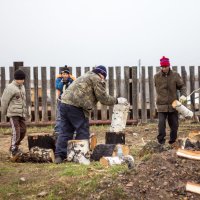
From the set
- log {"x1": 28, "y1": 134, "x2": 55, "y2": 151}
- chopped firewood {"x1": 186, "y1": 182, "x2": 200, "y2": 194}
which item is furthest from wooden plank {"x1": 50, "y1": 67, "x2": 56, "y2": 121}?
chopped firewood {"x1": 186, "y1": 182, "x2": 200, "y2": 194}

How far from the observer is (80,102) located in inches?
379

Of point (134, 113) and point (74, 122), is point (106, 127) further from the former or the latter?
point (74, 122)

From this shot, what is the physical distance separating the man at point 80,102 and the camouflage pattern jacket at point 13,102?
1075 millimetres

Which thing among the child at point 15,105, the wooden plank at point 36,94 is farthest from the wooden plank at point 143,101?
the child at point 15,105

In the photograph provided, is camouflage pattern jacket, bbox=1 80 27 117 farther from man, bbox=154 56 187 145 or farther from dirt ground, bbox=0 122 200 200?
dirt ground, bbox=0 122 200 200

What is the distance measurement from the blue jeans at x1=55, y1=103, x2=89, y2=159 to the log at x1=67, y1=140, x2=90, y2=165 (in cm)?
27

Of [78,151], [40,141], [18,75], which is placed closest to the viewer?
[78,151]

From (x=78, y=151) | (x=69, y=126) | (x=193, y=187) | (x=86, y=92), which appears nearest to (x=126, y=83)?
(x=69, y=126)

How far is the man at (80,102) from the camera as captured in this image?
9.62 meters

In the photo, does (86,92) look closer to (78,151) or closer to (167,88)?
(78,151)

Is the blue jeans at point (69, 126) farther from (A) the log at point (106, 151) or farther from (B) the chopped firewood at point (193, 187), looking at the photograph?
(B) the chopped firewood at point (193, 187)

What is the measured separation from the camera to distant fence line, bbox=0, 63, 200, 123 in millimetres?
15883

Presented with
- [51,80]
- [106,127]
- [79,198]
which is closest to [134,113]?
[106,127]

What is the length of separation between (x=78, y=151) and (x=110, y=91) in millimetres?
6737
